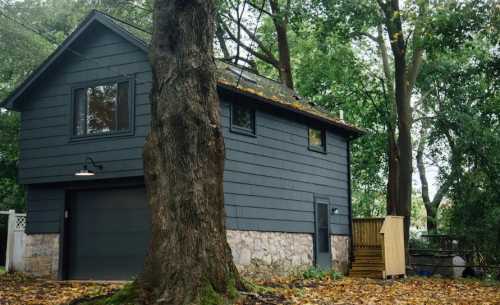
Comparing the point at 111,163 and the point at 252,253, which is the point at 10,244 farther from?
the point at 252,253

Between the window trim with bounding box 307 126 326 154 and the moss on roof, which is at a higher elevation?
the moss on roof

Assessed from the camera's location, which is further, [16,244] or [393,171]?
[393,171]

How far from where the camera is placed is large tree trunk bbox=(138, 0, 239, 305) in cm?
779

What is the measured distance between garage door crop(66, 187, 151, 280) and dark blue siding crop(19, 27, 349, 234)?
0.56 meters

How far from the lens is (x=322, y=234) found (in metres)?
18.0

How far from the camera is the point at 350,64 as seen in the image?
25.2 m

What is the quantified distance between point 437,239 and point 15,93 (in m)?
16.0

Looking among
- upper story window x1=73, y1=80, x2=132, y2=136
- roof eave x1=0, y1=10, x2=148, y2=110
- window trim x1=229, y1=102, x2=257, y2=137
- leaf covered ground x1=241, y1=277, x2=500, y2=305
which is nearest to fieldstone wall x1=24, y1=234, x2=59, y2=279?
upper story window x1=73, y1=80, x2=132, y2=136

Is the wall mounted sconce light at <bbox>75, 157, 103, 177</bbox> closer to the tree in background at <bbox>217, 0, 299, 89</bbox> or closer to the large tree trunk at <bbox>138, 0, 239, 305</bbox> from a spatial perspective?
the large tree trunk at <bbox>138, 0, 239, 305</bbox>

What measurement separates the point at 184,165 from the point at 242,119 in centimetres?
703

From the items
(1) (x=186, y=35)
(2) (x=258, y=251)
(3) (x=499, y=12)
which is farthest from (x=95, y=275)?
(3) (x=499, y=12)

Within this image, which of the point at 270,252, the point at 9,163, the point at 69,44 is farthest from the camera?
the point at 9,163

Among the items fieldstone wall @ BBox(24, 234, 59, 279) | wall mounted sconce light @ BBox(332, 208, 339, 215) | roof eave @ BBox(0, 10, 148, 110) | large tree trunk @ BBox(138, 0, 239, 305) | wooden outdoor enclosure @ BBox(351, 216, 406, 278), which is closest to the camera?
large tree trunk @ BBox(138, 0, 239, 305)

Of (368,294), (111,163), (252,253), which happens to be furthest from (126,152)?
(368,294)
